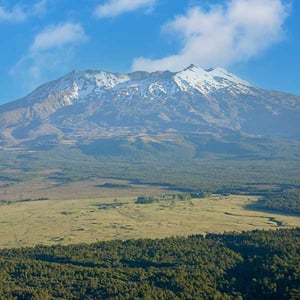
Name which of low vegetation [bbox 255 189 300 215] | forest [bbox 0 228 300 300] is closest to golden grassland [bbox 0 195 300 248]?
low vegetation [bbox 255 189 300 215]

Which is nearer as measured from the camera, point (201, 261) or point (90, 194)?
point (201, 261)

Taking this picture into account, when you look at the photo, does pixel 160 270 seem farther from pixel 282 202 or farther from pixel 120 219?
pixel 282 202

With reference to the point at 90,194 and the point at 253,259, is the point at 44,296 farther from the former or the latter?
the point at 90,194

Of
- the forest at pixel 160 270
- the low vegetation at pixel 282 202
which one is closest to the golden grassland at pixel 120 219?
the low vegetation at pixel 282 202

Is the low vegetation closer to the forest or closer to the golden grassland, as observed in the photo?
the golden grassland

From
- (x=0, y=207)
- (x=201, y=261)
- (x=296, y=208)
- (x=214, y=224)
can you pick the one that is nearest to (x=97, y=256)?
(x=201, y=261)

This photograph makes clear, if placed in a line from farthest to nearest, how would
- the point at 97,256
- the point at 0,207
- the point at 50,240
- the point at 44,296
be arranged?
1. the point at 0,207
2. the point at 50,240
3. the point at 97,256
4. the point at 44,296
